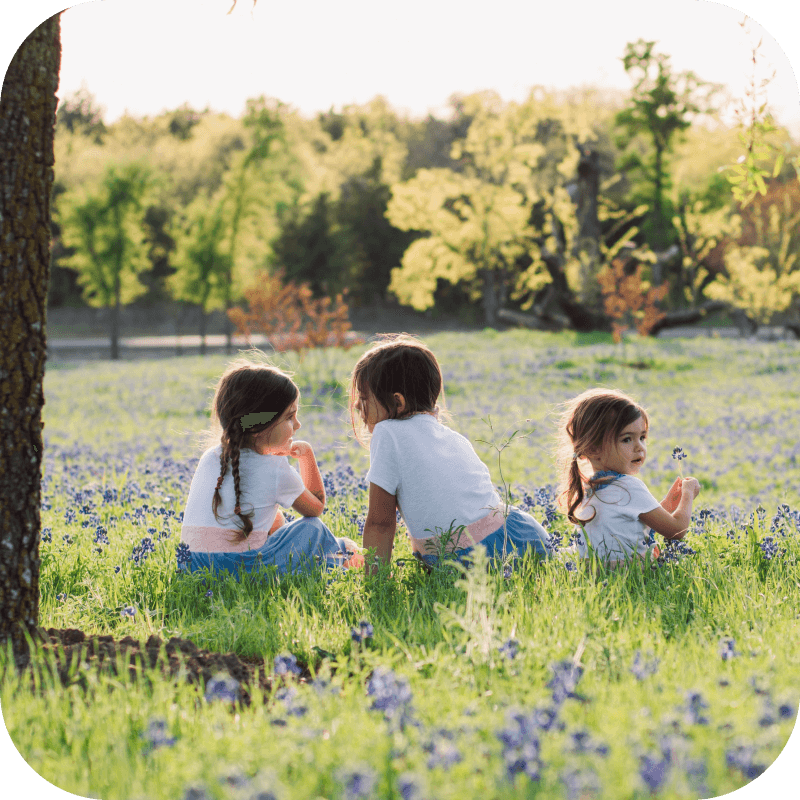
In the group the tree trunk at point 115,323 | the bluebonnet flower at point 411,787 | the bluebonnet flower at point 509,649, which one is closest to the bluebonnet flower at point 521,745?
the bluebonnet flower at point 411,787

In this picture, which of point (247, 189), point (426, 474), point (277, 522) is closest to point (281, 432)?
point (277, 522)

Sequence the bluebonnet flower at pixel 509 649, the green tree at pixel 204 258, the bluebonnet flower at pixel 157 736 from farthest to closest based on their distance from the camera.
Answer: the green tree at pixel 204 258, the bluebonnet flower at pixel 509 649, the bluebonnet flower at pixel 157 736

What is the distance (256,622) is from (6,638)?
991 mm

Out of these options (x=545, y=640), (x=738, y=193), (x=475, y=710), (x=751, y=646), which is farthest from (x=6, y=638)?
(x=738, y=193)

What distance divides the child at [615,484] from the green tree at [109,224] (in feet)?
99.6

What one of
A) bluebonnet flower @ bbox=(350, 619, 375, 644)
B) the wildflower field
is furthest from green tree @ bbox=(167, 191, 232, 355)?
bluebonnet flower @ bbox=(350, 619, 375, 644)

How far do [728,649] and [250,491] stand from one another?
241 centimetres

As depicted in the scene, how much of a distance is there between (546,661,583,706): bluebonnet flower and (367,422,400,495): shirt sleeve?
1.45 m

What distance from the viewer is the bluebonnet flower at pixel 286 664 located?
234cm

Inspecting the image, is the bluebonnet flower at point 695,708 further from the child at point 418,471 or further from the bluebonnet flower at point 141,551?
the bluebonnet flower at point 141,551

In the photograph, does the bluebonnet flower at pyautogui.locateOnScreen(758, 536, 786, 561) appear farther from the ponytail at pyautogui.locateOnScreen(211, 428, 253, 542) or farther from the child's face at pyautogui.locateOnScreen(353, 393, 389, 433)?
the ponytail at pyautogui.locateOnScreen(211, 428, 253, 542)

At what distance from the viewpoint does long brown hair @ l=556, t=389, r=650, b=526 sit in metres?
3.82

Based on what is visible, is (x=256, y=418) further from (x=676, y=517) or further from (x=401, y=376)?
(x=676, y=517)

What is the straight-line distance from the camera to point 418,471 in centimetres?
363
